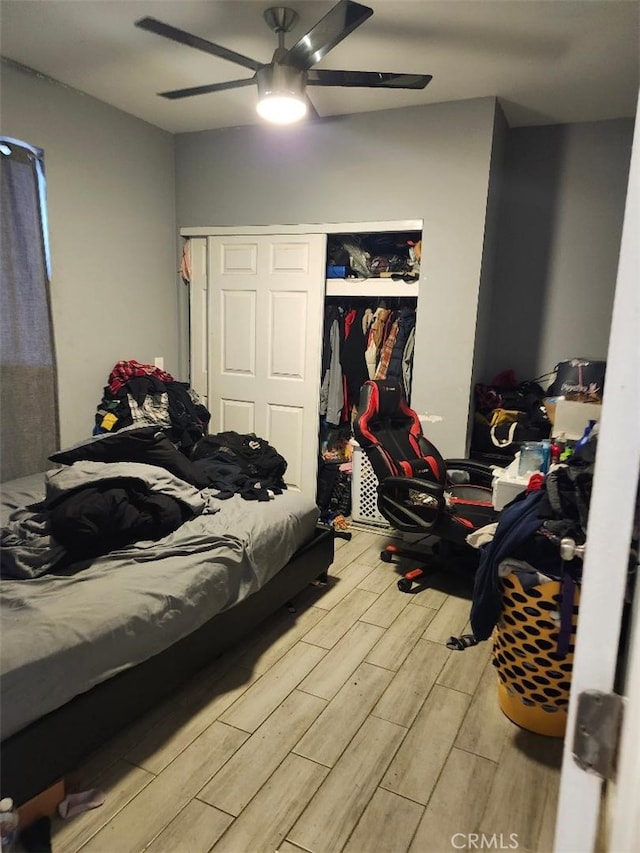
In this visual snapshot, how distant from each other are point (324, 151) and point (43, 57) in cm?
175

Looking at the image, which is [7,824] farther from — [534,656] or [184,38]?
[184,38]

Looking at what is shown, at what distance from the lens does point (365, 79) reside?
8.03ft

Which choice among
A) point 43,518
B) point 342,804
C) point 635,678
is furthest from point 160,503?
point 635,678

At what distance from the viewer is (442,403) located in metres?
3.65

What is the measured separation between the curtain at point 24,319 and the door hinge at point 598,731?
10.5 feet

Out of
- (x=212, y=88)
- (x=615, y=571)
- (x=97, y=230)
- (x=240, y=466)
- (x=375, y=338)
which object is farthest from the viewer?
(x=375, y=338)

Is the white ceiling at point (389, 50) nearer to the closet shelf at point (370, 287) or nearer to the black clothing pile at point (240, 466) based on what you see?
the closet shelf at point (370, 287)

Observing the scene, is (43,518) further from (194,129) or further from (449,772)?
(194,129)

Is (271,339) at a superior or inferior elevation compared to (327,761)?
superior

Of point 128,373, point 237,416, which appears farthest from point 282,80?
point 237,416

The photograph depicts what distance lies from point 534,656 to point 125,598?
1386 mm

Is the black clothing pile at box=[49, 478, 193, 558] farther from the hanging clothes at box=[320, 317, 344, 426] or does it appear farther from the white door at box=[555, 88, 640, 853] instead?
the hanging clothes at box=[320, 317, 344, 426]

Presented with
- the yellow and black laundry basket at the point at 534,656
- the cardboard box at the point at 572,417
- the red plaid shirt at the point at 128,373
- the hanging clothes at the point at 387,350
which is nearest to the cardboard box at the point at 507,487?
the cardboard box at the point at 572,417

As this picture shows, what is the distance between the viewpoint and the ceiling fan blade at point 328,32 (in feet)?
6.22
